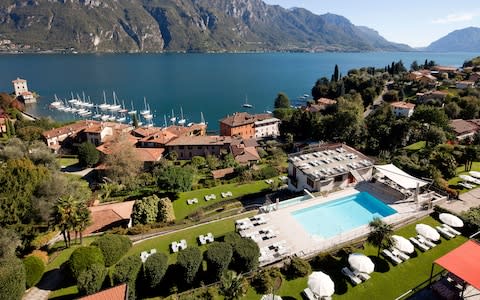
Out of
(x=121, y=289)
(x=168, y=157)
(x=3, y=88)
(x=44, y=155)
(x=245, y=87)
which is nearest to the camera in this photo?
(x=121, y=289)

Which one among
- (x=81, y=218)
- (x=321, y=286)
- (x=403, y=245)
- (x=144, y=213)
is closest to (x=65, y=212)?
(x=81, y=218)

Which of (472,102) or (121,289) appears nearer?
(121,289)

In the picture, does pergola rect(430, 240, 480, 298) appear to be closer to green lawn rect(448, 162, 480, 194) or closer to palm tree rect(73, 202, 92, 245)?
green lawn rect(448, 162, 480, 194)

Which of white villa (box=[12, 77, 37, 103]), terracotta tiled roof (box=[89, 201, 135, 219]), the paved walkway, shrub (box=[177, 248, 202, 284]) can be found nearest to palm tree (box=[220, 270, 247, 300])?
shrub (box=[177, 248, 202, 284])

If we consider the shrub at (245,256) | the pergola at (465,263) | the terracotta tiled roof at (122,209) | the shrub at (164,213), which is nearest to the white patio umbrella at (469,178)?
the pergola at (465,263)

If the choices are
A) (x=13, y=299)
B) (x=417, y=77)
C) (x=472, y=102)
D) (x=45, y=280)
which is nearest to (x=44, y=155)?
(x=45, y=280)

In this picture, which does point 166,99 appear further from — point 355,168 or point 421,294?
point 421,294
